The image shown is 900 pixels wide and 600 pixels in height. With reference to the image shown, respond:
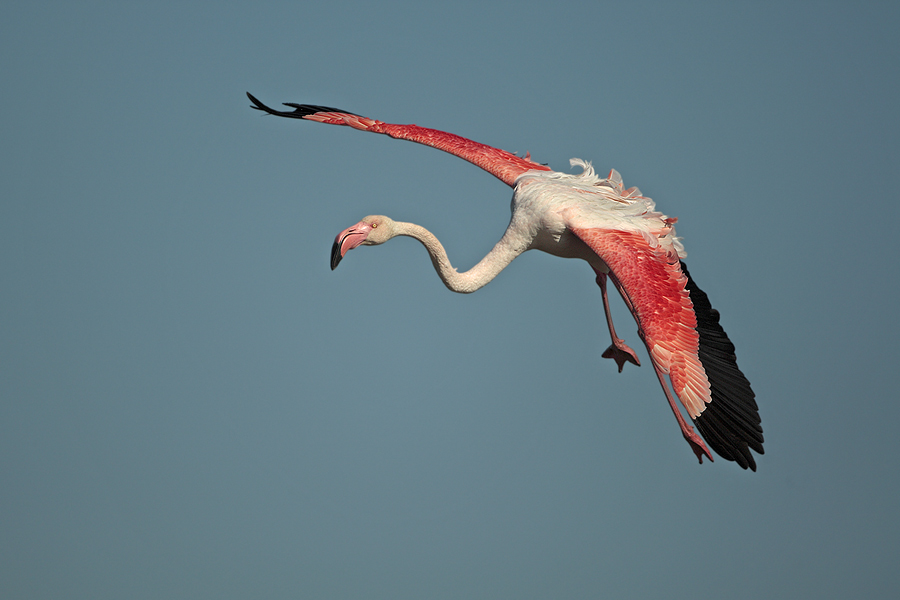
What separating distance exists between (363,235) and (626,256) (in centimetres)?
317

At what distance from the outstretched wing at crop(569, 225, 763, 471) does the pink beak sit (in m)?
2.79

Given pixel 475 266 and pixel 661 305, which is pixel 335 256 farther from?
pixel 661 305

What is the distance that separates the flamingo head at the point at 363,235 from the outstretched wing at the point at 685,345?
2587 millimetres

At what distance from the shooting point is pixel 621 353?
14.9 metres

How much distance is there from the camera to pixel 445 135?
46.5 ft

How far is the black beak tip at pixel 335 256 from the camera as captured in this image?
11.2 metres

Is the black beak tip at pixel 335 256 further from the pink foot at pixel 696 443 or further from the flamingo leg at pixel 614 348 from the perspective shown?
the flamingo leg at pixel 614 348

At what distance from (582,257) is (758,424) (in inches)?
145

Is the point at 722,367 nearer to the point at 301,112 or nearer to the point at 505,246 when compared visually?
the point at 505,246

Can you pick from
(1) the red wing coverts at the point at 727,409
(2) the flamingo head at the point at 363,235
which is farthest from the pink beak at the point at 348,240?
(1) the red wing coverts at the point at 727,409

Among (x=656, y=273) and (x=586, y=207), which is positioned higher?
(x=586, y=207)

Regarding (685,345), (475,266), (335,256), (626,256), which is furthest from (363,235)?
(685,345)

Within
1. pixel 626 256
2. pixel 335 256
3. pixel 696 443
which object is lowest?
pixel 696 443

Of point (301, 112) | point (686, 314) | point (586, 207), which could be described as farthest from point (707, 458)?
point (301, 112)
